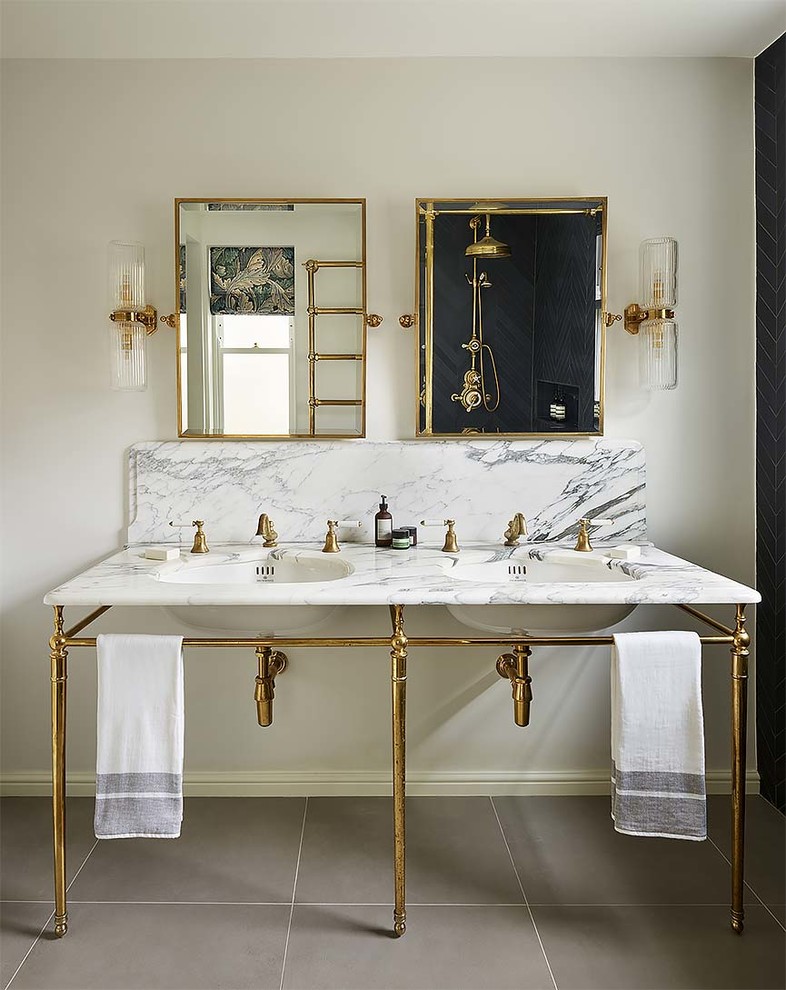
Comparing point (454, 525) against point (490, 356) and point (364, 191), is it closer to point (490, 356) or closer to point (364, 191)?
point (490, 356)

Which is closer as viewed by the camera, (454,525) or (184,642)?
(184,642)

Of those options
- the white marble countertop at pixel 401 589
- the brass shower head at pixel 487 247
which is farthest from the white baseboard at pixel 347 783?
the brass shower head at pixel 487 247

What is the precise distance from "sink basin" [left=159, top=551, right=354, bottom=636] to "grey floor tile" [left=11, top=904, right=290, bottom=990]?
0.69m

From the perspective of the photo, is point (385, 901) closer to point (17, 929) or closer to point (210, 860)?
point (210, 860)

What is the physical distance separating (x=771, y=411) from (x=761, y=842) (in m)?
1.25

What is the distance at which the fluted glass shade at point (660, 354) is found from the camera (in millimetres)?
2518

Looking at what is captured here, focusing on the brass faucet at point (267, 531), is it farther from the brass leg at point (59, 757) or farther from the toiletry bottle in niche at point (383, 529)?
the brass leg at point (59, 757)

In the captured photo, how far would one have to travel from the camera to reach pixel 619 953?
1.94 metres

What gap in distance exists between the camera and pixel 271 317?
8.50ft

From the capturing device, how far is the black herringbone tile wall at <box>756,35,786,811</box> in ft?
8.21

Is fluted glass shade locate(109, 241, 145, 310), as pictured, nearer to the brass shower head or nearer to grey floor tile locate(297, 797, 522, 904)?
the brass shower head

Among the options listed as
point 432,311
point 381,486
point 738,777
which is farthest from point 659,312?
point 738,777

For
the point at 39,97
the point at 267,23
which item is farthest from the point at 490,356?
the point at 39,97

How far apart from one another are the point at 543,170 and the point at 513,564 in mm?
1202
